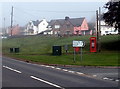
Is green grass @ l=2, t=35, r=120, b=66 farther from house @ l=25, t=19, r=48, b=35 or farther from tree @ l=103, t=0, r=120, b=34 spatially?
house @ l=25, t=19, r=48, b=35

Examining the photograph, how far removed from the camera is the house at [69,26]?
397 ft

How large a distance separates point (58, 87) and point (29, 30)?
149m

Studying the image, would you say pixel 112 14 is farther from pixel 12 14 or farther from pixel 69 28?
pixel 69 28

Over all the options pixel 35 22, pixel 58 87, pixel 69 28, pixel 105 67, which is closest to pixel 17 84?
pixel 58 87

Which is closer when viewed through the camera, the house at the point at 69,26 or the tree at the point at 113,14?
the tree at the point at 113,14

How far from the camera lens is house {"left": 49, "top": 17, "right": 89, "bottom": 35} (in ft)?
397

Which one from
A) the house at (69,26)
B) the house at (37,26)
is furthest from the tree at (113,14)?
the house at (37,26)

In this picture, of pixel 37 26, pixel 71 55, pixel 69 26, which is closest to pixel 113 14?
pixel 71 55

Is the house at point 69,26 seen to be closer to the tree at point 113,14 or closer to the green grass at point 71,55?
the green grass at point 71,55

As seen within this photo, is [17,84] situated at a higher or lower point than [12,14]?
→ lower

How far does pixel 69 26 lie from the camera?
400 ft

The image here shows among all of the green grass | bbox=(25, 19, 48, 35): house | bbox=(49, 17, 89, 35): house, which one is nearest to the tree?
the green grass

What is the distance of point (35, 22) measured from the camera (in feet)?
520

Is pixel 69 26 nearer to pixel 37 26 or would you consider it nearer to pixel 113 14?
pixel 37 26
